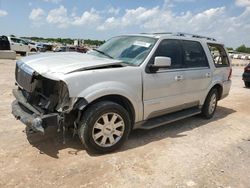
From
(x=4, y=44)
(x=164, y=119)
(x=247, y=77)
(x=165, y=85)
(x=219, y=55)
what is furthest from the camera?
(x=4, y=44)

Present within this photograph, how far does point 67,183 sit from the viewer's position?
11.3 feet

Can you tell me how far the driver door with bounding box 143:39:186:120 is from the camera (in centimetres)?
480

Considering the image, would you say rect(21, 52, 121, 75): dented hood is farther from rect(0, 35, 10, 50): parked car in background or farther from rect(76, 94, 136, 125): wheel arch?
rect(0, 35, 10, 50): parked car in background

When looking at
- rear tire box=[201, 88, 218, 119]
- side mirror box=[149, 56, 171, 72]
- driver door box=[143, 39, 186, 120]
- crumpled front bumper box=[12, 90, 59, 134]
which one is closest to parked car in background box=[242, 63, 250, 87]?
rear tire box=[201, 88, 218, 119]

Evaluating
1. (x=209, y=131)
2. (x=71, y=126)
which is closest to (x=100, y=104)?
(x=71, y=126)

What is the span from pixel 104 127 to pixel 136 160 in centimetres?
67

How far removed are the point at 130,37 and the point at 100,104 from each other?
1.90 m

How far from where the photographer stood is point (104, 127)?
424cm

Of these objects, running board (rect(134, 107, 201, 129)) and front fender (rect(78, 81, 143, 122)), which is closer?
front fender (rect(78, 81, 143, 122))

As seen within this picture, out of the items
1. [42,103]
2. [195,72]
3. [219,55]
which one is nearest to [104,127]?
[42,103]

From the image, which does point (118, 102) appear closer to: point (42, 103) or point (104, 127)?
point (104, 127)

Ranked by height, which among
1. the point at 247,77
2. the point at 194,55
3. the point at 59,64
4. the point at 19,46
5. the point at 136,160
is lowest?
the point at 136,160

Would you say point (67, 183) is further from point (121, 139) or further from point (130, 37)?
point (130, 37)

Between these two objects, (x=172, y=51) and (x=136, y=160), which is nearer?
(x=136, y=160)
